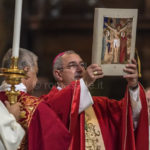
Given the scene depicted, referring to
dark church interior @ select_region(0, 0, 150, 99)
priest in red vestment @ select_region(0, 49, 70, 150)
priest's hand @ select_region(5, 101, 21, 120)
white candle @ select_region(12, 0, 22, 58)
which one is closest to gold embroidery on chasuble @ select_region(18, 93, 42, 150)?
priest in red vestment @ select_region(0, 49, 70, 150)

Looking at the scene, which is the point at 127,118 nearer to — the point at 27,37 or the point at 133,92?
the point at 133,92

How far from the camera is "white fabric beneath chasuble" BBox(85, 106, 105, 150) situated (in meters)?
4.34

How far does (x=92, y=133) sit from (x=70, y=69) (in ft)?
1.85

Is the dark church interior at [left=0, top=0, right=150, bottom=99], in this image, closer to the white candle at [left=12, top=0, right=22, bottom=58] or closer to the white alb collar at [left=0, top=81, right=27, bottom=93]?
the white alb collar at [left=0, top=81, right=27, bottom=93]

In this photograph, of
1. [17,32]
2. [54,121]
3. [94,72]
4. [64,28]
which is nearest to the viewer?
[17,32]

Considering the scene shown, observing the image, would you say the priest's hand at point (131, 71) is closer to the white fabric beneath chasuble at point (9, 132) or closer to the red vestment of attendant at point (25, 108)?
the red vestment of attendant at point (25, 108)

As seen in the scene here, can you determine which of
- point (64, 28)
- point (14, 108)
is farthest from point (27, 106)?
point (64, 28)

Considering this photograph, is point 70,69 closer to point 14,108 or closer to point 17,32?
point 14,108

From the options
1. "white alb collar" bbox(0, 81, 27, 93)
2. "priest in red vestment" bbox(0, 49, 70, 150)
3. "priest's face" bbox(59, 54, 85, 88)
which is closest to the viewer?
"priest in red vestment" bbox(0, 49, 70, 150)

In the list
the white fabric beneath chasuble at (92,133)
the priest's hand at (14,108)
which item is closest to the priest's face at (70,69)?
the white fabric beneath chasuble at (92,133)

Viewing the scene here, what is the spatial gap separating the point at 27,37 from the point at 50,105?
14.7ft

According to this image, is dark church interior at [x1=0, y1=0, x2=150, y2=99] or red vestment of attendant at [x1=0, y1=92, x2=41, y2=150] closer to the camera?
red vestment of attendant at [x1=0, y1=92, x2=41, y2=150]

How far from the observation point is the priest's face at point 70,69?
4531 mm

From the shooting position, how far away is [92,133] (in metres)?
4.39
